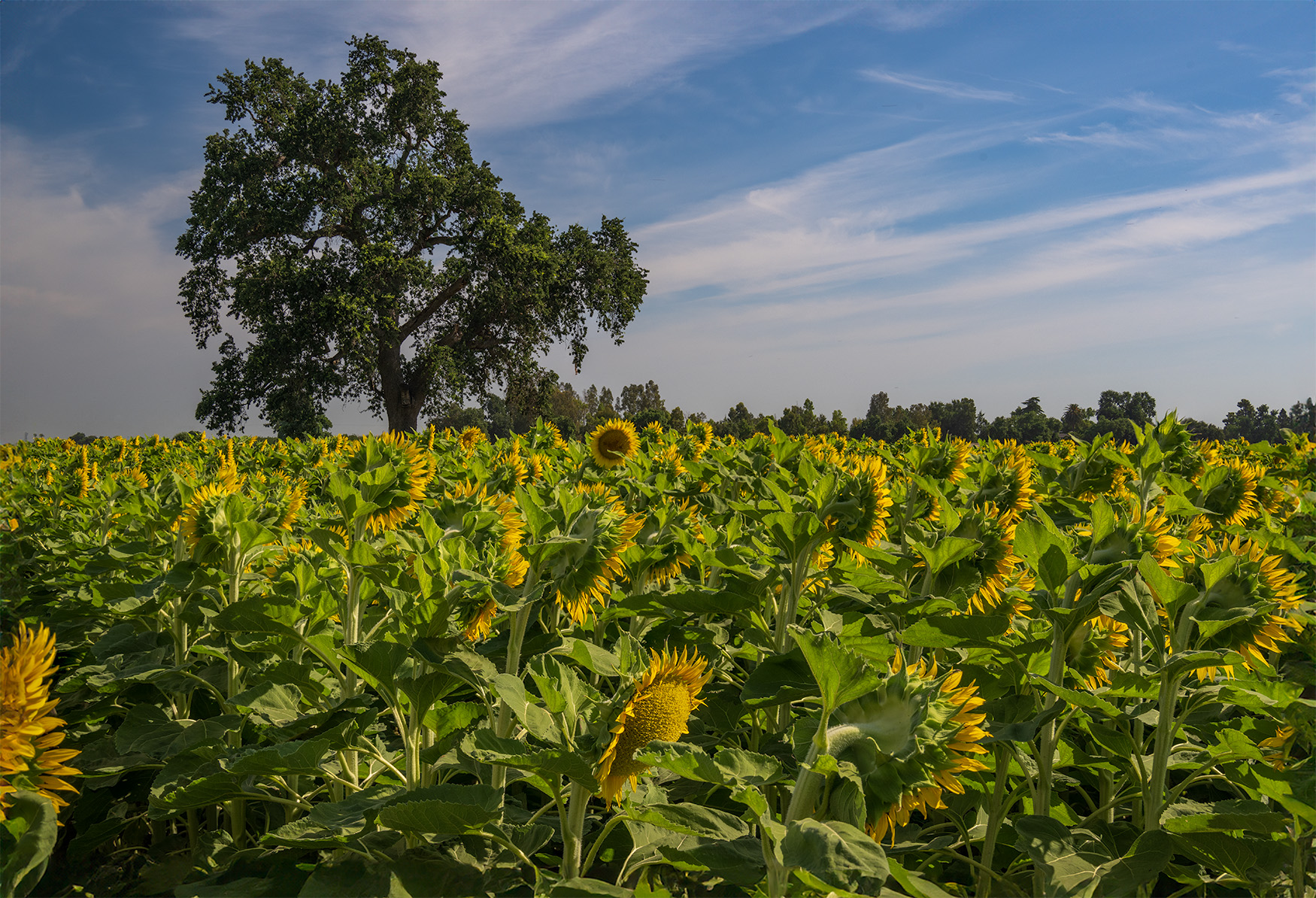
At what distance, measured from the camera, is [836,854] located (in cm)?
109

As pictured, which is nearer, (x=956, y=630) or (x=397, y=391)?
(x=956, y=630)

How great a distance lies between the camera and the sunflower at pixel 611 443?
6914mm

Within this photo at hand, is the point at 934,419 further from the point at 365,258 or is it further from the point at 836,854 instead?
the point at 836,854

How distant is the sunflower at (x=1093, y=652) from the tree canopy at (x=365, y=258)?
30136mm

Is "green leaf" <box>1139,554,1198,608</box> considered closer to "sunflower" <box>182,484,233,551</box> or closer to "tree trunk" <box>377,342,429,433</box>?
"sunflower" <box>182,484,233,551</box>

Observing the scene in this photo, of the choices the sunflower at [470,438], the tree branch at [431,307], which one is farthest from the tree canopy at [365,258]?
the sunflower at [470,438]

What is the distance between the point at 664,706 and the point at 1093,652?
135 cm

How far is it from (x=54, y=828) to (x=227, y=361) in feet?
120

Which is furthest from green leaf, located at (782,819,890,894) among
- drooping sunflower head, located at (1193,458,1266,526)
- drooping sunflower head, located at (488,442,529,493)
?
drooping sunflower head, located at (1193,458,1266,526)

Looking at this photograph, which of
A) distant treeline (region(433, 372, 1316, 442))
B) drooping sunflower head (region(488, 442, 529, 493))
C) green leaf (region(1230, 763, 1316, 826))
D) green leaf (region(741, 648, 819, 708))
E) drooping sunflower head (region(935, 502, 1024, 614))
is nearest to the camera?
green leaf (region(1230, 763, 1316, 826))

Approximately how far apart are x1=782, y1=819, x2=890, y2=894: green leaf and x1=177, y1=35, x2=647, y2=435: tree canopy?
3067 centimetres

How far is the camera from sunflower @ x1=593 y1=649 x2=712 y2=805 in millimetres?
1420

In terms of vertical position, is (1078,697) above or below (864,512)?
below

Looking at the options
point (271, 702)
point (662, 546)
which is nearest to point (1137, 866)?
point (662, 546)
